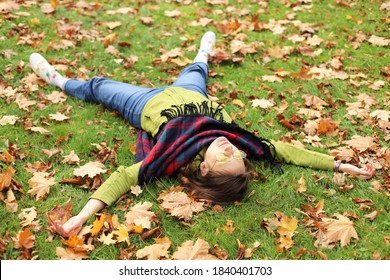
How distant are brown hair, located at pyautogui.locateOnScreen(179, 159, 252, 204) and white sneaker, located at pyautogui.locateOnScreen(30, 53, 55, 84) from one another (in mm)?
2399

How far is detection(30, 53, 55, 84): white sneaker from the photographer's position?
4742mm

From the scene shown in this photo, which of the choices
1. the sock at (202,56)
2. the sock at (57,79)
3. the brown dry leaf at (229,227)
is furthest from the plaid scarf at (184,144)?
the sock at (202,56)

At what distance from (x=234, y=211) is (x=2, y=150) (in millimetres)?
2086

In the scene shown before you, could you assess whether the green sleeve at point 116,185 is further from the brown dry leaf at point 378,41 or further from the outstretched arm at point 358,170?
the brown dry leaf at point 378,41

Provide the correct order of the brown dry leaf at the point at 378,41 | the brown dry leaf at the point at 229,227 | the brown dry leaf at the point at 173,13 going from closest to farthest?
the brown dry leaf at the point at 229,227 < the brown dry leaf at the point at 378,41 < the brown dry leaf at the point at 173,13

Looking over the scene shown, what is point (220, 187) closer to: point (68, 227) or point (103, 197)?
point (103, 197)

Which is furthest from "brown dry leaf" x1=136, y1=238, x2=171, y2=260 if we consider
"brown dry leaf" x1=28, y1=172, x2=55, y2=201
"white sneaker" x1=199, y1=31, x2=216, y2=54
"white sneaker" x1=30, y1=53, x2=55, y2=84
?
"white sneaker" x1=199, y1=31, x2=216, y2=54

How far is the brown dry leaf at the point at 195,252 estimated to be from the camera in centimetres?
277

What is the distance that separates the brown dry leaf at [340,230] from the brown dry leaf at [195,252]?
821mm

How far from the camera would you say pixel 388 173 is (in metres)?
3.51

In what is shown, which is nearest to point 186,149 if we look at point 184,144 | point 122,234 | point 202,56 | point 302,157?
point 184,144

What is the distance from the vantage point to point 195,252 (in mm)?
2779

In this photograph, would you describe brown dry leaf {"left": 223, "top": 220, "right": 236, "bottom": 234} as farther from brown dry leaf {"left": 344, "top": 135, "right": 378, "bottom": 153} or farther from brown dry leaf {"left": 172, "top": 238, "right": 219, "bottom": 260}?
brown dry leaf {"left": 344, "top": 135, "right": 378, "bottom": 153}
